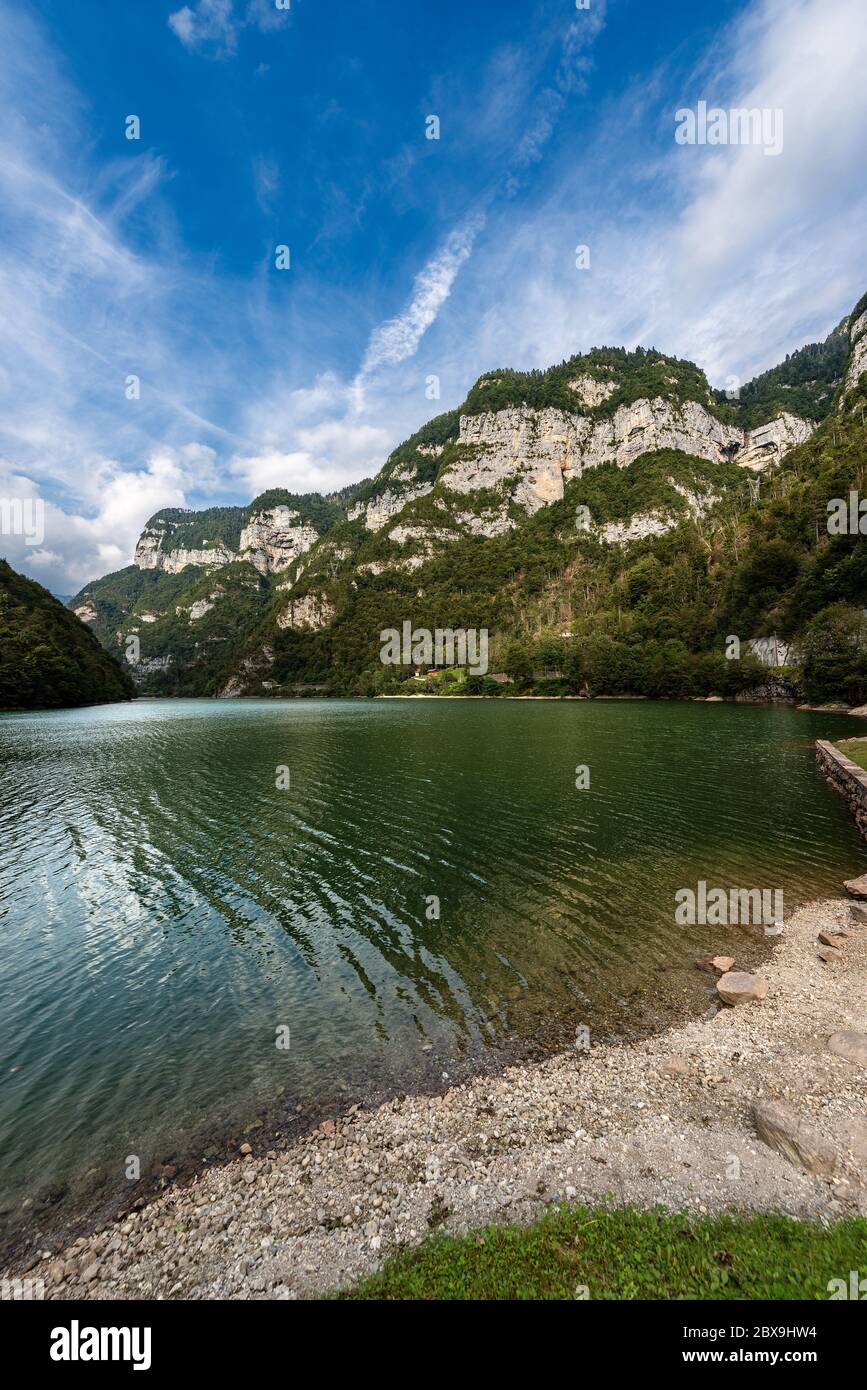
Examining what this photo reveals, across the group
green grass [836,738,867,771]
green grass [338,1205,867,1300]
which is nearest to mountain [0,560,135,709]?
green grass [338,1205,867,1300]

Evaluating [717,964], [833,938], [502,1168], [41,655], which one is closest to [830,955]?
[833,938]

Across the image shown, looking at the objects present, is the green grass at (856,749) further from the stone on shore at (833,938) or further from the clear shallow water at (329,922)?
the stone on shore at (833,938)

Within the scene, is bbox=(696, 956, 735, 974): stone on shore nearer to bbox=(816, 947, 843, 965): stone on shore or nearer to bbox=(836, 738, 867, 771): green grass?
bbox=(816, 947, 843, 965): stone on shore

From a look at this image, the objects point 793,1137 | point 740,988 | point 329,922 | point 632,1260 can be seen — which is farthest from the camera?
point 329,922

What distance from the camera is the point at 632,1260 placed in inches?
201

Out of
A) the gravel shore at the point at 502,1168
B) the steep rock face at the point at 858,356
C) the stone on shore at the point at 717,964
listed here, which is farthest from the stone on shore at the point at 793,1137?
the steep rock face at the point at 858,356

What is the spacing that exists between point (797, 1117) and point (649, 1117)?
194cm

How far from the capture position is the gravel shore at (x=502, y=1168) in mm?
5723

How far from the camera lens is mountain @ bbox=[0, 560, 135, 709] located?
99000 millimetres

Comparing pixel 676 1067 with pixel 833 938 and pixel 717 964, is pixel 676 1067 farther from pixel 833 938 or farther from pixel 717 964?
pixel 833 938

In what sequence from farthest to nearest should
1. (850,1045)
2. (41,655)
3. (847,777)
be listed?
1. (41,655)
2. (847,777)
3. (850,1045)

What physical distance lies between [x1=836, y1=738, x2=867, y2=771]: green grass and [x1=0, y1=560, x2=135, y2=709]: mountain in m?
124

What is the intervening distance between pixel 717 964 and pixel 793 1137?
5.56 metres
